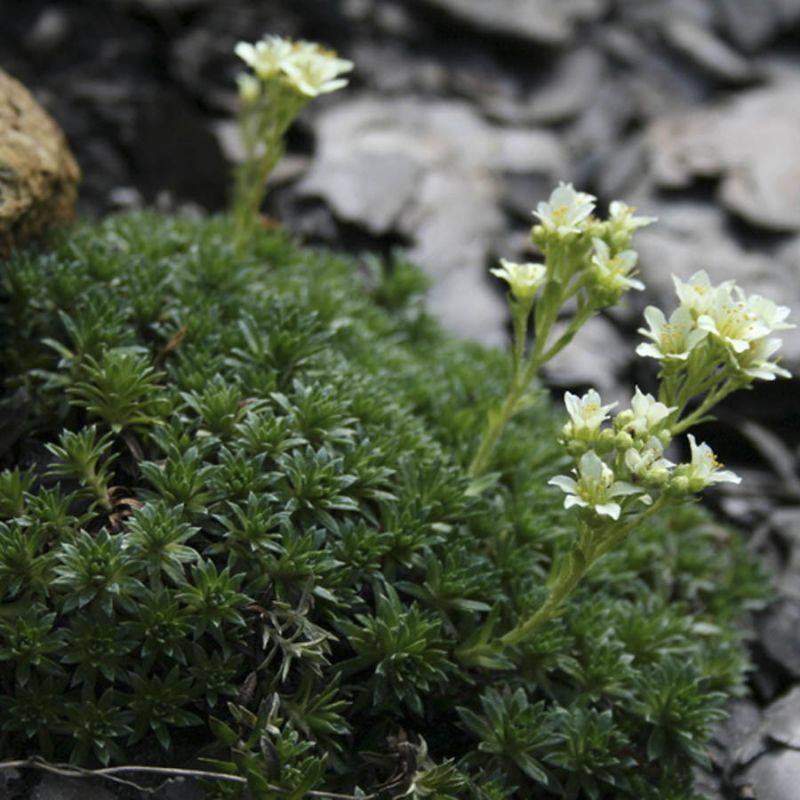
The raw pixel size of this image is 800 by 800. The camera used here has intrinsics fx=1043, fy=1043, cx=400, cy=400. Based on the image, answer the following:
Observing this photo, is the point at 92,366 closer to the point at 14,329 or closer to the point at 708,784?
the point at 14,329

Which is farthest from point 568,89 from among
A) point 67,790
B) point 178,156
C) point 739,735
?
point 67,790

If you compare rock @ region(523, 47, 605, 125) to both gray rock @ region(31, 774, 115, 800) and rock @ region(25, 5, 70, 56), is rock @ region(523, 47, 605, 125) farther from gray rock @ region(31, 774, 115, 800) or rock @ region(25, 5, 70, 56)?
gray rock @ region(31, 774, 115, 800)

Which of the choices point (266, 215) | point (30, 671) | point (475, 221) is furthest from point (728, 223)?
point (30, 671)

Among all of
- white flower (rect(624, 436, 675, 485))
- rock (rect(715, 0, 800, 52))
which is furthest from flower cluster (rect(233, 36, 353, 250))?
rock (rect(715, 0, 800, 52))

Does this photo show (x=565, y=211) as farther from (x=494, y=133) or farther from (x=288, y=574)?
(x=494, y=133)

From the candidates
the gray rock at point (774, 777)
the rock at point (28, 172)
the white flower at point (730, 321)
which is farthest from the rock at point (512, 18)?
the gray rock at point (774, 777)

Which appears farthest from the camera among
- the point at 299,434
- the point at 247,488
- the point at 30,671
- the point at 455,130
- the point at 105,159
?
the point at 455,130
